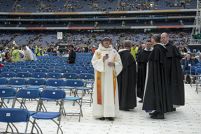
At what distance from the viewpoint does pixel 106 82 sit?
837 cm

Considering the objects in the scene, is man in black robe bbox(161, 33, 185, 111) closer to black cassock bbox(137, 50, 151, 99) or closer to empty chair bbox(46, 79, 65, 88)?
black cassock bbox(137, 50, 151, 99)

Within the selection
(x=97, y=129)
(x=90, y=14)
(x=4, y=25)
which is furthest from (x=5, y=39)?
(x=97, y=129)

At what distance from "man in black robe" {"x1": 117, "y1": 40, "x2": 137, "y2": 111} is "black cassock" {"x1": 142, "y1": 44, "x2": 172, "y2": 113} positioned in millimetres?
1031

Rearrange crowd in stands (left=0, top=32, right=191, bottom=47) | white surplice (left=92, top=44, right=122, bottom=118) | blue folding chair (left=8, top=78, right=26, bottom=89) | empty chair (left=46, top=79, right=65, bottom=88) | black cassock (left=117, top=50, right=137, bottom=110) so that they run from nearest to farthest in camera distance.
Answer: white surplice (left=92, top=44, right=122, bottom=118) → black cassock (left=117, top=50, right=137, bottom=110) → empty chair (left=46, top=79, right=65, bottom=88) → blue folding chair (left=8, top=78, right=26, bottom=89) → crowd in stands (left=0, top=32, right=191, bottom=47)

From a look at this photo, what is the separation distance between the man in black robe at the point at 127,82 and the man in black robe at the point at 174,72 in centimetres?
102

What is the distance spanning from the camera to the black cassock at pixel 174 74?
356 inches

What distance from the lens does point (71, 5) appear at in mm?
72875

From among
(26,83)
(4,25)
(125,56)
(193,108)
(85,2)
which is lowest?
(193,108)

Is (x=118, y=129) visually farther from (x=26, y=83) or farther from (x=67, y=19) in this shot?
(x=67, y=19)

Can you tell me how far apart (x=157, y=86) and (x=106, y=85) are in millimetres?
1202

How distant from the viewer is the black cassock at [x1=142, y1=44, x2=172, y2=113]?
836cm

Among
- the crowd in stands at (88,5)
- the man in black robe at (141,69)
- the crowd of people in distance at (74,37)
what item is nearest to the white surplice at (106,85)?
the man in black robe at (141,69)

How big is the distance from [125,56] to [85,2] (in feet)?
218

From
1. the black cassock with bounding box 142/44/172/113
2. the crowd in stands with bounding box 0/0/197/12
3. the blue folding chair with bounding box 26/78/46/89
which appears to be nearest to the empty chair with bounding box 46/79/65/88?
the blue folding chair with bounding box 26/78/46/89
